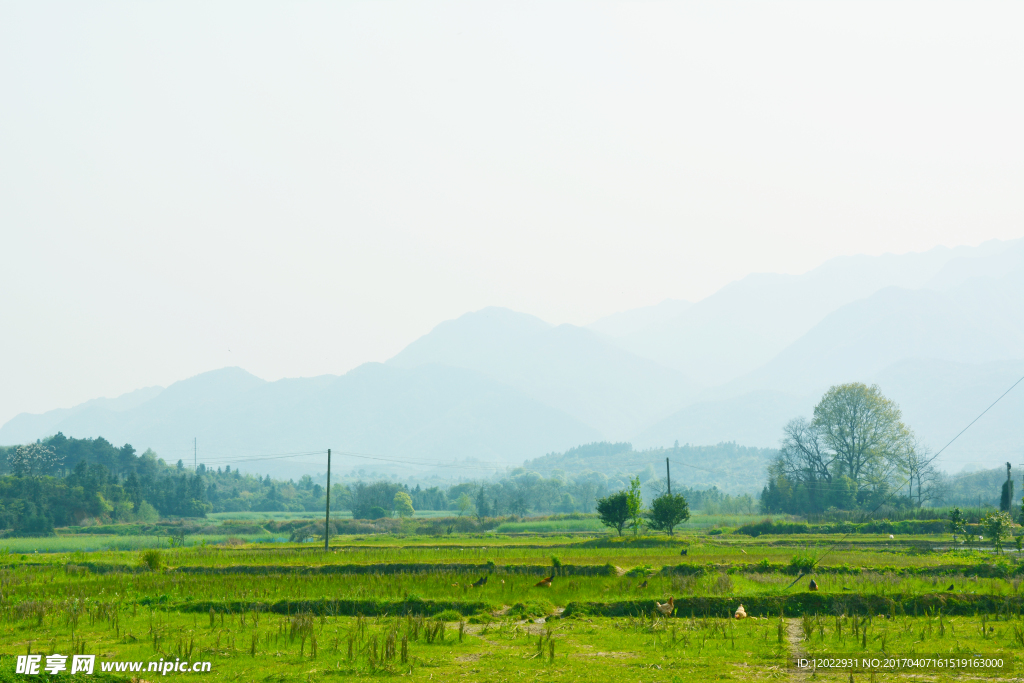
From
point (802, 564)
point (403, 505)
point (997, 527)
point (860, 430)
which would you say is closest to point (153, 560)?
point (802, 564)

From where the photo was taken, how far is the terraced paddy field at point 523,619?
18234 millimetres

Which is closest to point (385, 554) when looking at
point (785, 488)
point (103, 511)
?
point (785, 488)

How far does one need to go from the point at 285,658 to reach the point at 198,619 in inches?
331

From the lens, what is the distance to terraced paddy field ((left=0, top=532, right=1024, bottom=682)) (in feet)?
59.8

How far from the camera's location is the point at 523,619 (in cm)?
2586

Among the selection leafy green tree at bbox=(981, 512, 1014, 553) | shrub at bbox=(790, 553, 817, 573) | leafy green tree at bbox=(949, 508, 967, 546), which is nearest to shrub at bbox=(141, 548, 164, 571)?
shrub at bbox=(790, 553, 817, 573)

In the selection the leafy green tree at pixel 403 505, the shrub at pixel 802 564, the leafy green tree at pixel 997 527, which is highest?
the leafy green tree at pixel 997 527

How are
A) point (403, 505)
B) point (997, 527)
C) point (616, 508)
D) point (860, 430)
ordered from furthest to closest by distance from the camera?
1. point (403, 505)
2. point (860, 430)
3. point (616, 508)
4. point (997, 527)

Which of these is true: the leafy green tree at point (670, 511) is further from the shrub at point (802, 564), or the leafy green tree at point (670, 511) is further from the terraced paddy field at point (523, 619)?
the shrub at point (802, 564)

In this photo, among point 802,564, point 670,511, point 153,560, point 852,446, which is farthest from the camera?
point 852,446

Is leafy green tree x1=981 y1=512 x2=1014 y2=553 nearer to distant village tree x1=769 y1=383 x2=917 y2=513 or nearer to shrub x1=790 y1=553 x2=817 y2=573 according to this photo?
shrub x1=790 y1=553 x2=817 y2=573

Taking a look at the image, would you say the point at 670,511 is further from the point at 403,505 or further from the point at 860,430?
the point at 403,505

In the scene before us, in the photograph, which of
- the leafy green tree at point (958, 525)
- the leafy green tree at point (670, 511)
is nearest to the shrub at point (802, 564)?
the leafy green tree at point (958, 525)

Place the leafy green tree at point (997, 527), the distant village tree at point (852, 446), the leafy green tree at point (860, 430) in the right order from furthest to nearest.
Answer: the leafy green tree at point (860, 430) < the distant village tree at point (852, 446) < the leafy green tree at point (997, 527)
